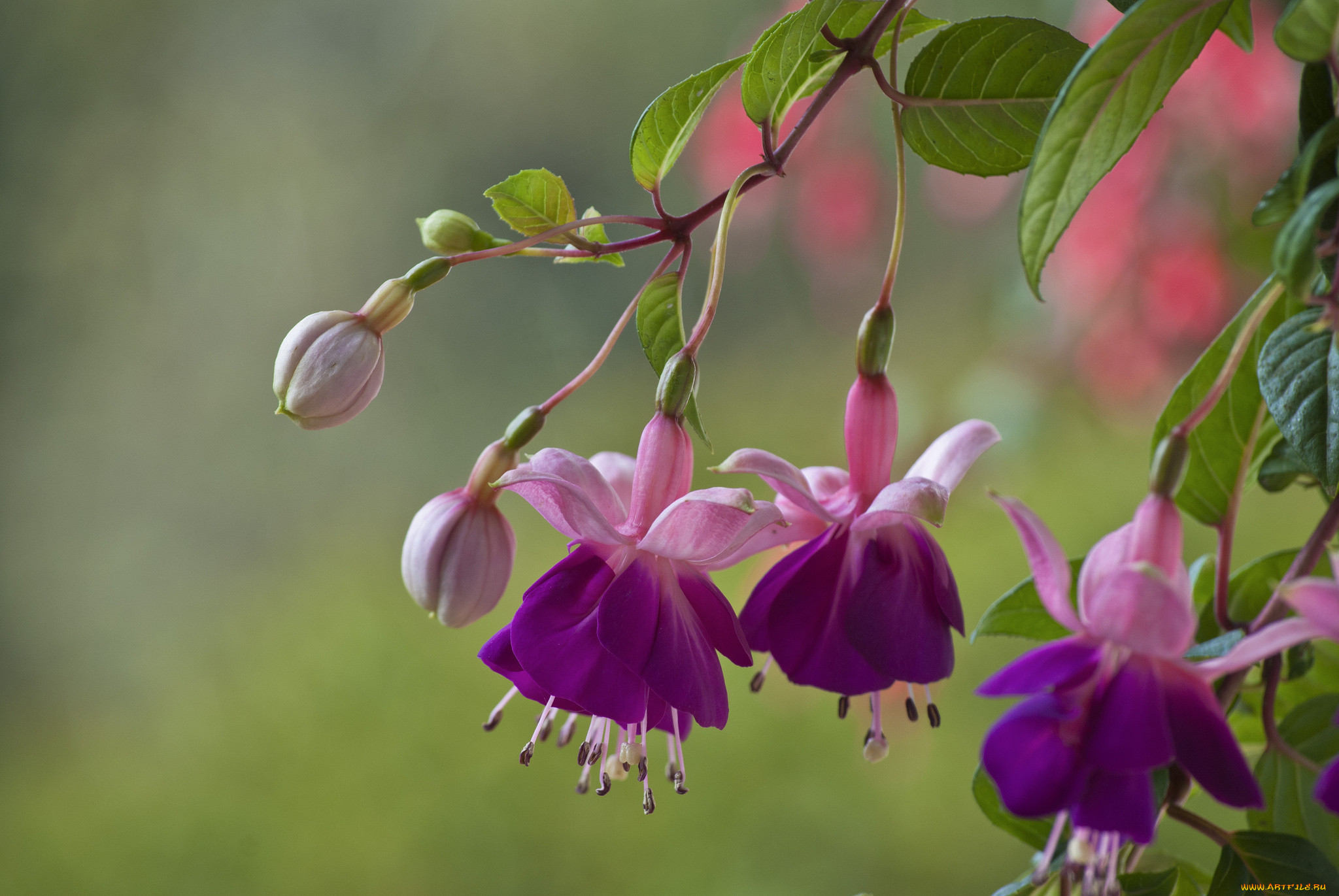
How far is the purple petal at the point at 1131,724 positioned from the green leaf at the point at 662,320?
155 millimetres

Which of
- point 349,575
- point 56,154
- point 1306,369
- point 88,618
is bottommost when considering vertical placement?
point 88,618

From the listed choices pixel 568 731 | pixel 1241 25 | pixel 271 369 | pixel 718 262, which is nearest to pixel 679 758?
pixel 568 731

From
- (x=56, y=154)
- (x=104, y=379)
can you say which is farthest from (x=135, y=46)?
(x=104, y=379)

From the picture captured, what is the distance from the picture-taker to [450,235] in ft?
0.99

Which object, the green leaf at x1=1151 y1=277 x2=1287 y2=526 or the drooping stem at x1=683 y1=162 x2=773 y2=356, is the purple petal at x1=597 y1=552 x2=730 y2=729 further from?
the green leaf at x1=1151 y1=277 x2=1287 y2=526

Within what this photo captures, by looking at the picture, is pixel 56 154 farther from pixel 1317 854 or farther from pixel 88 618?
pixel 1317 854

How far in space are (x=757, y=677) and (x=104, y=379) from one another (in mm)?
2719

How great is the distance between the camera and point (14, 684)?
94.0 inches

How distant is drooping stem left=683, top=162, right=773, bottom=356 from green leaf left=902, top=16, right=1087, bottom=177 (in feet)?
0.23

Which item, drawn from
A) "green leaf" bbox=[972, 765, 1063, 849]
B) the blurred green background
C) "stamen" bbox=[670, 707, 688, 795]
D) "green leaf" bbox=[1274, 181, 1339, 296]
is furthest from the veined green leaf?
the blurred green background

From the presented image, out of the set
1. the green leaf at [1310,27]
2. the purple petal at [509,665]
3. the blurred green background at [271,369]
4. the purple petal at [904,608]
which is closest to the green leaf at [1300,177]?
the green leaf at [1310,27]

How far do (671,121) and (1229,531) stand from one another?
23 cm

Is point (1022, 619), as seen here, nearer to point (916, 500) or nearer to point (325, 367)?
point (916, 500)

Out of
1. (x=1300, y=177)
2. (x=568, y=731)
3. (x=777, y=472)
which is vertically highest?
(x=1300, y=177)
